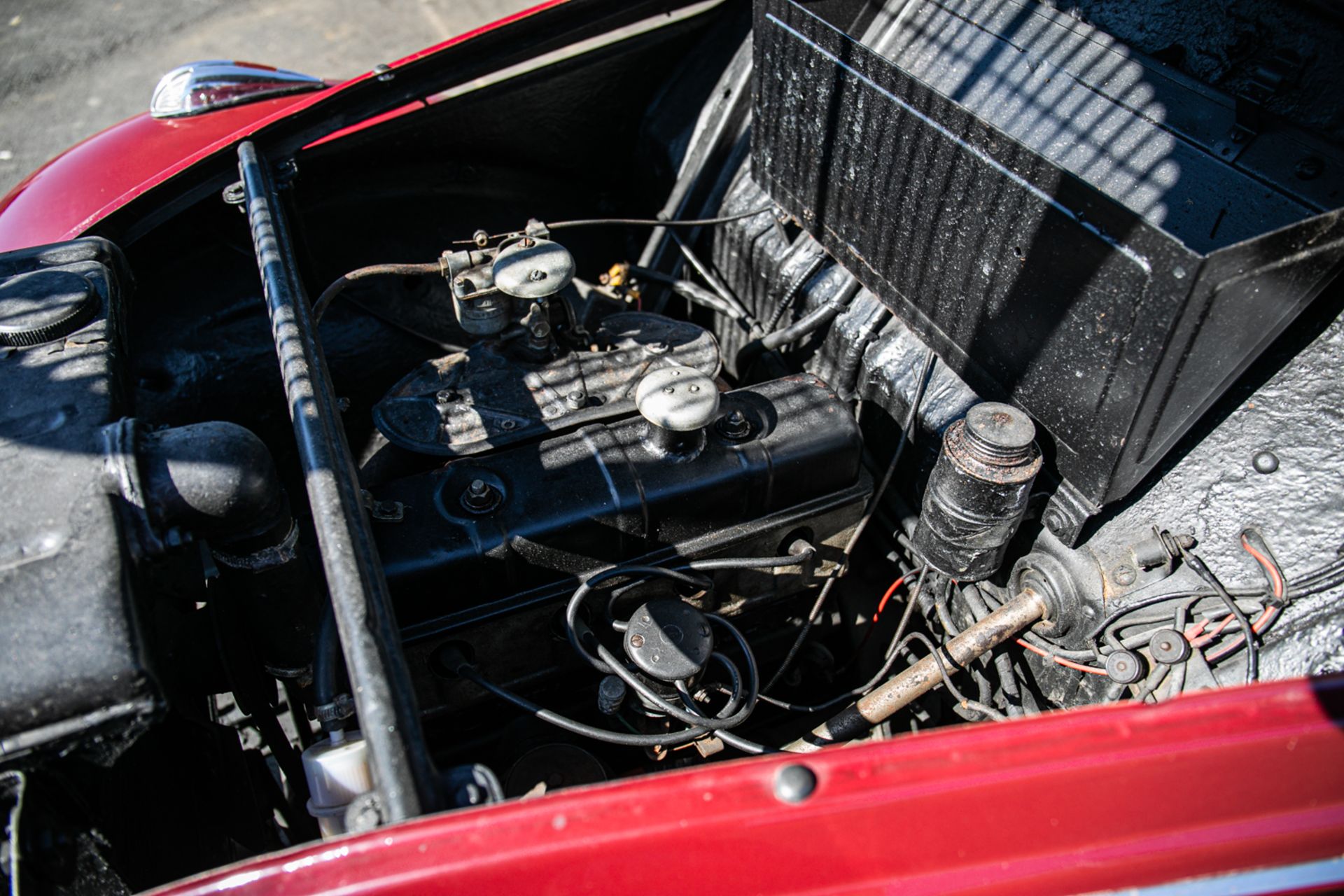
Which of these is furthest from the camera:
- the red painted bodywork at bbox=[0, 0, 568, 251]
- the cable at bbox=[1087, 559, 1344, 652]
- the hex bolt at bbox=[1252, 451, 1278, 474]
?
the red painted bodywork at bbox=[0, 0, 568, 251]

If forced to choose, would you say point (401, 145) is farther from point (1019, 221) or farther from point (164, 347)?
point (1019, 221)

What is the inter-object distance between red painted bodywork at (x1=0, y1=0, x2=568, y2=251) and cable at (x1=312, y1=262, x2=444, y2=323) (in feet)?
2.00

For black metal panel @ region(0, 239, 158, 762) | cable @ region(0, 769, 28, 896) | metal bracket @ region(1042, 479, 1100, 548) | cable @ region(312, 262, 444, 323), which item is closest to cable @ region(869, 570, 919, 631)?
metal bracket @ region(1042, 479, 1100, 548)

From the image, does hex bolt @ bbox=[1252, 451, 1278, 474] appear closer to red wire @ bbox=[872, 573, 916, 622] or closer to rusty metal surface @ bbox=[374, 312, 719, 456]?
red wire @ bbox=[872, 573, 916, 622]

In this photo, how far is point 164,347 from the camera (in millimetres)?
2285

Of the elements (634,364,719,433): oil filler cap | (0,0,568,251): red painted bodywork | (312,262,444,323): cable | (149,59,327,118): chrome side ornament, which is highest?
(149,59,327,118): chrome side ornament

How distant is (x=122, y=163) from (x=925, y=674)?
7.81 feet

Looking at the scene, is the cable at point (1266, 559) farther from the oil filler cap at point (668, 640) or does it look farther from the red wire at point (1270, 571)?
the oil filler cap at point (668, 640)

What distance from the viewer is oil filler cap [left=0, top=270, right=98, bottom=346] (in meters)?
1.60

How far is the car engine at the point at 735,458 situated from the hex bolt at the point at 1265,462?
0.01m

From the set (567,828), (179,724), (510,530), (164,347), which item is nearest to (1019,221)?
(510,530)

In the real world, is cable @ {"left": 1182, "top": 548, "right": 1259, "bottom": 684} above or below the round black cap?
below

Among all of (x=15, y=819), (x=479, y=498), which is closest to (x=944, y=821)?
(x=479, y=498)

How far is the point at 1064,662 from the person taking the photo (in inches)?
66.3
